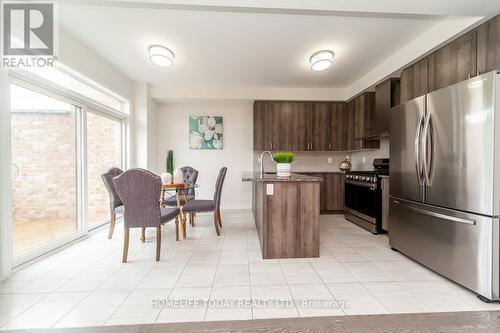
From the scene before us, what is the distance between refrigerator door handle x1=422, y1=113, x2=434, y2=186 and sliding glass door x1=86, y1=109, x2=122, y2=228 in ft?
14.3

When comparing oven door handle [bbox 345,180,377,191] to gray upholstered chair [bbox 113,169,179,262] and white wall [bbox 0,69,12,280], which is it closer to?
gray upholstered chair [bbox 113,169,179,262]

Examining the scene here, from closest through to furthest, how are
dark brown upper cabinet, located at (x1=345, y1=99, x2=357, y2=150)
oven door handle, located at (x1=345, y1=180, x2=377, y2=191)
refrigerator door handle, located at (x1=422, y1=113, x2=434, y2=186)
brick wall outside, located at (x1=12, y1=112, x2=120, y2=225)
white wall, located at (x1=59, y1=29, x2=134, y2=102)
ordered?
1. refrigerator door handle, located at (x1=422, y1=113, x2=434, y2=186)
2. brick wall outside, located at (x1=12, y1=112, x2=120, y2=225)
3. white wall, located at (x1=59, y1=29, x2=134, y2=102)
4. oven door handle, located at (x1=345, y1=180, x2=377, y2=191)
5. dark brown upper cabinet, located at (x1=345, y1=99, x2=357, y2=150)

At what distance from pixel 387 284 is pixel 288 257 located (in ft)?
3.20

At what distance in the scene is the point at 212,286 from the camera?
198cm

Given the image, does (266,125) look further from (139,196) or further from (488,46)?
(488,46)

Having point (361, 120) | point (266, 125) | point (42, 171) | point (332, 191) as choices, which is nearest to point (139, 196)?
point (42, 171)

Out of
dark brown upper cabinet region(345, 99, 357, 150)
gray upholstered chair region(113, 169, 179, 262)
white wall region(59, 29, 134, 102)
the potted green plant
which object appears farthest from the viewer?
dark brown upper cabinet region(345, 99, 357, 150)

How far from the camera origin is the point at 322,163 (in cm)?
528

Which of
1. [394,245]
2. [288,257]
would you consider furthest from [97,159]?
[394,245]

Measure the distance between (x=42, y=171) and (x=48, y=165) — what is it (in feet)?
0.37

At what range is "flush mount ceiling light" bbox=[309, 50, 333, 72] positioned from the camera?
10.6 ft

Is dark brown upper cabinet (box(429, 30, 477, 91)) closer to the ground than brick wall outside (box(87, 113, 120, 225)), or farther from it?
farther from it

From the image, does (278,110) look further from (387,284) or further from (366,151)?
(387,284)

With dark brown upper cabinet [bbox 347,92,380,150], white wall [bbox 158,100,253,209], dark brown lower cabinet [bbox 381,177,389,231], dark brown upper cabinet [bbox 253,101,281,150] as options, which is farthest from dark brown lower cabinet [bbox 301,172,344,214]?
white wall [bbox 158,100,253,209]
